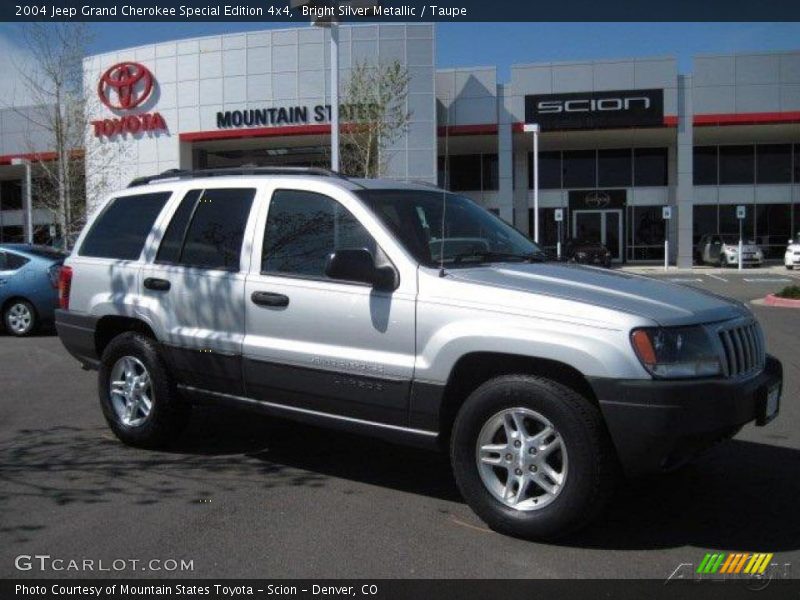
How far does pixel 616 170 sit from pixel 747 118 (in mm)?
6624

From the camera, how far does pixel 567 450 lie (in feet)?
13.2

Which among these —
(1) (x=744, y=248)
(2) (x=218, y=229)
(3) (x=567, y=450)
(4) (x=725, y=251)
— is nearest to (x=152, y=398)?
(2) (x=218, y=229)

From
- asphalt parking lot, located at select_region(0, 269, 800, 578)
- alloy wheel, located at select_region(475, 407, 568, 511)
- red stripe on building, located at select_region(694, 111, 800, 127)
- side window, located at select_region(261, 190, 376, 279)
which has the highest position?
red stripe on building, located at select_region(694, 111, 800, 127)

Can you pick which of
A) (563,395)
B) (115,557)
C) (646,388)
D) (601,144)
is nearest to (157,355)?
(115,557)

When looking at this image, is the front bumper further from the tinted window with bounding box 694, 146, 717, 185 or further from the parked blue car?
the tinted window with bounding box 694, 146, 717, 185

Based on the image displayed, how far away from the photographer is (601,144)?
3706cm

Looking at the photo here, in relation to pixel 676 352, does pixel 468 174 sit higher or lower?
higher

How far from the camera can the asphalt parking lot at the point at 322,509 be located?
4023 mm

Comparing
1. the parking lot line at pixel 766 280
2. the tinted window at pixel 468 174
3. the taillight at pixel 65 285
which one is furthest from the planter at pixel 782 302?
the tinted window at pixel 468 174

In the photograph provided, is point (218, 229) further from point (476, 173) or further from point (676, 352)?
point (476, 173)

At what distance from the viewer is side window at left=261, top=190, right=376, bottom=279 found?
4965 mm

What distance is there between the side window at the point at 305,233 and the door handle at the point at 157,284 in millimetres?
892

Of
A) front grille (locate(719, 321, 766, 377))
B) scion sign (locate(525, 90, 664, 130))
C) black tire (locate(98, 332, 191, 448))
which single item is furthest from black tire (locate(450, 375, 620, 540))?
scion sign (locate(525, 90, 664, 130))

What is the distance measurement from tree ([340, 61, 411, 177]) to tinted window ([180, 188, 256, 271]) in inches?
667
